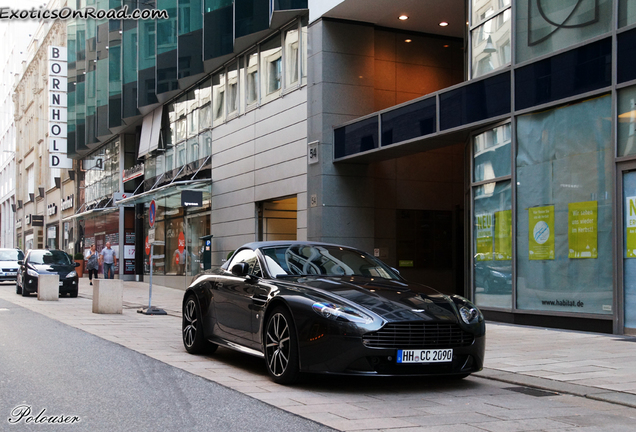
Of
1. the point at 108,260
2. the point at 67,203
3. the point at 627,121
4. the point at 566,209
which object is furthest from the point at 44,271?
the point at 67,203

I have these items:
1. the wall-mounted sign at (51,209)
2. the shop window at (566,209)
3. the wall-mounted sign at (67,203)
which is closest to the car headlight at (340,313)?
the shop window at (566,209)

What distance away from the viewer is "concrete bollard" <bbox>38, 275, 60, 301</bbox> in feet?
66.8

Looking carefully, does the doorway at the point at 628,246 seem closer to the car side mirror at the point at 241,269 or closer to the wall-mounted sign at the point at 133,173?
the car side mirror at the point at 241,269

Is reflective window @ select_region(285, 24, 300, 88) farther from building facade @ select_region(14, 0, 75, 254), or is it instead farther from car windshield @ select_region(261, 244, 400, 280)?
building facade @ select_region(14, 0, 75, 254)

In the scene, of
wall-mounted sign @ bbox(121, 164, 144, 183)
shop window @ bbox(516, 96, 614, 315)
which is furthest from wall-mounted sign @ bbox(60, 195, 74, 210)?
shop window @ bbox(516, 96, 614, 315)

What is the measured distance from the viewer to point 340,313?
6.29 m

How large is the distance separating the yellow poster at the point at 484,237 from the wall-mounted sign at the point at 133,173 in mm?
22497

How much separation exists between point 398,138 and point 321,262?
942cm

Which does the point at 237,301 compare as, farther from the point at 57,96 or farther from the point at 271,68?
the point at 57,96

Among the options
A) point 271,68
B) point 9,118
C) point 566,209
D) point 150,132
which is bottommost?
point 566,209

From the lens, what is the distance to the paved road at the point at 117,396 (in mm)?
5129

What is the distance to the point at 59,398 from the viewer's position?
604 cm

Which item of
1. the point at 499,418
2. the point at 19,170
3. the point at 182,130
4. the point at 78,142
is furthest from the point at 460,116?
the point at 19,170

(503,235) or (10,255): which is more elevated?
(503,235)
